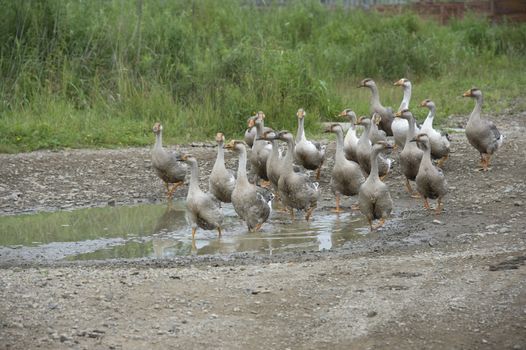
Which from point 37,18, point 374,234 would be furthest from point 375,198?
point 37,18

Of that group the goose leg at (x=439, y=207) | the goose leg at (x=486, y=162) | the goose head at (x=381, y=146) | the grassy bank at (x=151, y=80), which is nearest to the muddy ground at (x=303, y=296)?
the goose leg at (x=439, y=207)

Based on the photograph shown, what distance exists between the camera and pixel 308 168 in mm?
13531

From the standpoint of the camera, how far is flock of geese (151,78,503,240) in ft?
35.9

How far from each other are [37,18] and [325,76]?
228 inches

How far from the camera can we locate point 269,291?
795 centimetres

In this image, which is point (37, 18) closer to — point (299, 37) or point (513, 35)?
point (299, 37)

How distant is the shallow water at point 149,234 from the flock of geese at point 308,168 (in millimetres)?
242

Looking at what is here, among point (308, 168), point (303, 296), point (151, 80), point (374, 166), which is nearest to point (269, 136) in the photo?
point (308, 168)

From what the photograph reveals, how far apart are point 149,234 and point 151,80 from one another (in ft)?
21.1

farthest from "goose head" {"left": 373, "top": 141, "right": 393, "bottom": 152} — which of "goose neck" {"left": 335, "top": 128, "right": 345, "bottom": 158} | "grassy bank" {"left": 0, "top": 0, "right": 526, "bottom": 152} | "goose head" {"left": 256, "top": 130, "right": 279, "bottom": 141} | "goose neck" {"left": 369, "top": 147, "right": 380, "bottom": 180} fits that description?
"grassy bank" {"left": 0, "top": 0, "right": 526, "bottom": 152}

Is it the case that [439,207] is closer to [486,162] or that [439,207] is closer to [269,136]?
[269,136]

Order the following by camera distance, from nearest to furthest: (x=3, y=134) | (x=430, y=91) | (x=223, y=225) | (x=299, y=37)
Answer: (x=223, y=225) < (x=3, y=134) < (x=430, y=91) < (x=299, y=37)

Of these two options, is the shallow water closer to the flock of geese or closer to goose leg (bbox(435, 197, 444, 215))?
the flock of geese

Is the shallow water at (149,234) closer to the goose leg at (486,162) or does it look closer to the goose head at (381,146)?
the goose head at (381,146)
